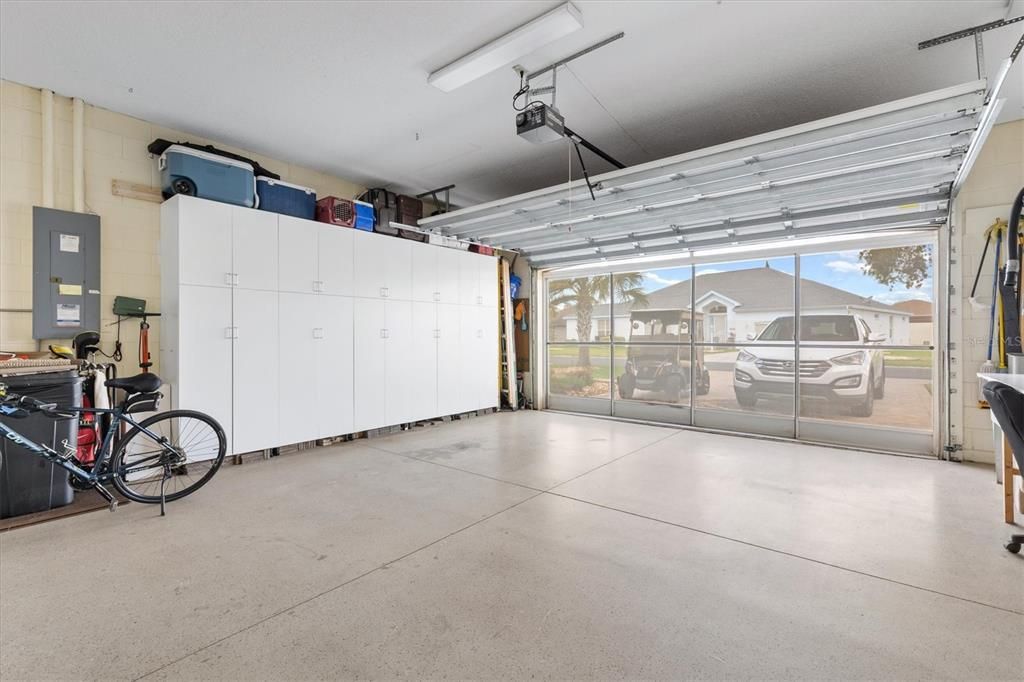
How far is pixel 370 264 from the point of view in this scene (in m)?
5.72

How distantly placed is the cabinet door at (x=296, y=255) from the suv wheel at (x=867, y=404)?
6891 millimetres

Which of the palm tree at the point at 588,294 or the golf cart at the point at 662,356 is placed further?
the palm tree at the point at 588,294

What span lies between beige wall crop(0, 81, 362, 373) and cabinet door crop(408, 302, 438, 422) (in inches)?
112

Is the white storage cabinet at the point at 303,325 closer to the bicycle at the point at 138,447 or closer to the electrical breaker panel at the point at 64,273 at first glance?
the bicycle at the point at 138,447

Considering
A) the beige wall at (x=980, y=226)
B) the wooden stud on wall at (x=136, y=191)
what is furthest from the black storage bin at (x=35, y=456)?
the beige wall at (x=980, y=226)

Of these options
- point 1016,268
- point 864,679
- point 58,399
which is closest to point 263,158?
point 58,399

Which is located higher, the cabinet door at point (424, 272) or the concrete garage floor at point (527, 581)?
the cabinet door at point (424, 272)

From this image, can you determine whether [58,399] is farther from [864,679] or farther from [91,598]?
[864,679]

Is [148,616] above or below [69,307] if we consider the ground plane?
below

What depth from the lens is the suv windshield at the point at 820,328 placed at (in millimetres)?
5559

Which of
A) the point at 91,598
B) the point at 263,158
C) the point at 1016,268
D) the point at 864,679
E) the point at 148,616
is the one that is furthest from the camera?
the point at 263,158

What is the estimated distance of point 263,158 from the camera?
17.5ft

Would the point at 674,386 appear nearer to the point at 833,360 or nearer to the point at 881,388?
the point at 833,360

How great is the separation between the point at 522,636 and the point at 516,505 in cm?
151
